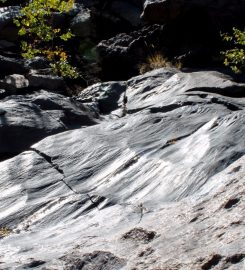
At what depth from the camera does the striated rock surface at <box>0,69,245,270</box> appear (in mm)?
4902

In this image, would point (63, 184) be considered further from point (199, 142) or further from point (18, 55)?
point (18, 55)

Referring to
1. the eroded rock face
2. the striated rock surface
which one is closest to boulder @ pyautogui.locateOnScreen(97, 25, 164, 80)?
the eroded rock face

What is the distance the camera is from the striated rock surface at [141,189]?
4.90m

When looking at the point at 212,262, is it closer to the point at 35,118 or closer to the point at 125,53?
the point at 35,118

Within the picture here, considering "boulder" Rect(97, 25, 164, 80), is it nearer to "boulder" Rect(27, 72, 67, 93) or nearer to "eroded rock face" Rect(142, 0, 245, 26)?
"eroded rock face" Rect(142, 0, 245, 26)

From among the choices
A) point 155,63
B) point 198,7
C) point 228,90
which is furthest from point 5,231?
point 198,7

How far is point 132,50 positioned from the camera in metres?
18.9

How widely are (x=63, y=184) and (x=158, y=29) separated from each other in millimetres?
11597

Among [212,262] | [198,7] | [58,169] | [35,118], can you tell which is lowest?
[58,169]

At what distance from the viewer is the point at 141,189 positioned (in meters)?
7.78

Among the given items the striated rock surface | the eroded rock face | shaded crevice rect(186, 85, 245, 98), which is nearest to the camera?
the striated rock surface

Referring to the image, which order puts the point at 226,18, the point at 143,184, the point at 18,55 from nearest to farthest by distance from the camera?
the point at 143,184 < the point at 226,18 < the point at 18,55

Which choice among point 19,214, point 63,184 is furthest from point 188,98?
point 19,214

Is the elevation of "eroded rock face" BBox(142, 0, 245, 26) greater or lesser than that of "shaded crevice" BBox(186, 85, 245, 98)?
greater
